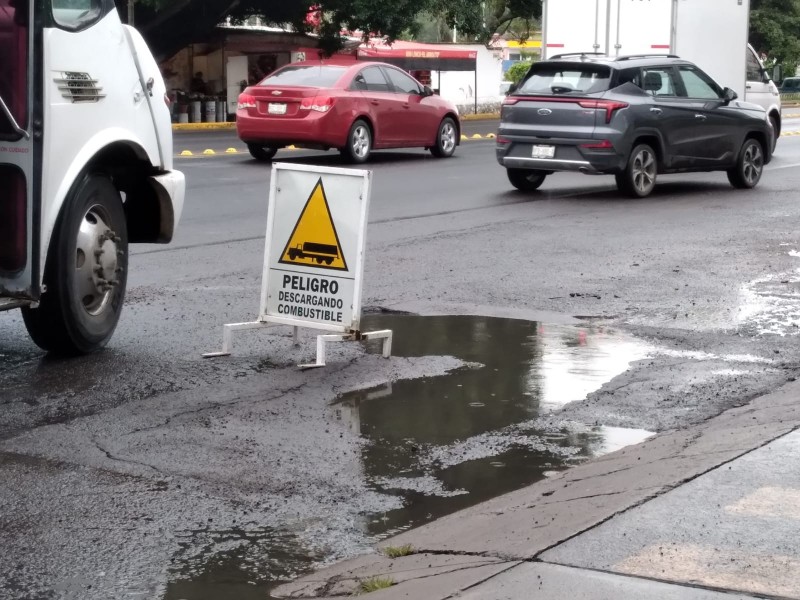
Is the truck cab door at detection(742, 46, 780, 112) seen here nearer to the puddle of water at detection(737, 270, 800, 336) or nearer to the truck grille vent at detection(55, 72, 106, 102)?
the puddle of water at detection(737, 270, 800, 336)

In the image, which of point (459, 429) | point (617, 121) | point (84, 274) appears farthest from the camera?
point (617, 121)

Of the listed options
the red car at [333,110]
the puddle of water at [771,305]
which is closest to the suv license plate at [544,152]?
the red car at [333,110]

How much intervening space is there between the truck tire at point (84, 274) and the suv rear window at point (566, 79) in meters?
9.78

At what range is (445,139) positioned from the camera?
2438 cm

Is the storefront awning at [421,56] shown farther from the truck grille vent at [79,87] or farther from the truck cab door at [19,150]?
the truck cab door at [19,150]

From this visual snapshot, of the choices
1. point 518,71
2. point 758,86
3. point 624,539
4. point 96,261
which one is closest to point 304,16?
point 518,71

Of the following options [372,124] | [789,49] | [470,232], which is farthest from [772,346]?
[789,49]

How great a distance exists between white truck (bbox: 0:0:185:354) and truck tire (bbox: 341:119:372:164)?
1347 centimetres

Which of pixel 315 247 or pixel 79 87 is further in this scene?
pixel 315 247

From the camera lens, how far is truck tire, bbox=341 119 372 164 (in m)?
21.7

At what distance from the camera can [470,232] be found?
532 inches

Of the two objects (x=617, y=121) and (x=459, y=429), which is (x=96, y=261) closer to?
(x=459, y=429)

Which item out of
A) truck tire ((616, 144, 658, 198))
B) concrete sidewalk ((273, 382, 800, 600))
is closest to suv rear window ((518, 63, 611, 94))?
truck tire ((616, 144, 658, 198))

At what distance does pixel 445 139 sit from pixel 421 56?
2204 cm
